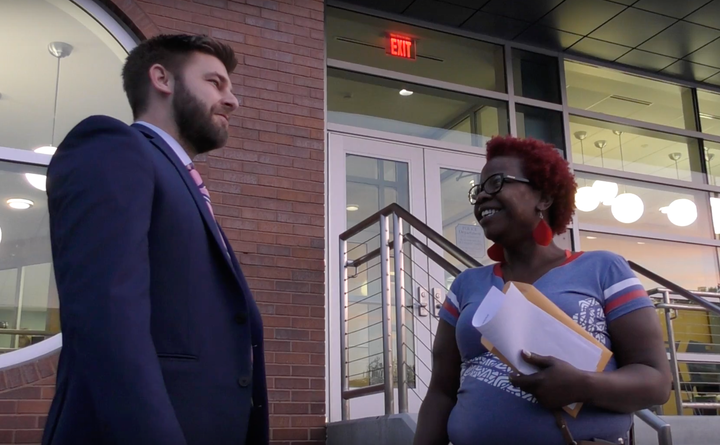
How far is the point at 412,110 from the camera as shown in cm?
677

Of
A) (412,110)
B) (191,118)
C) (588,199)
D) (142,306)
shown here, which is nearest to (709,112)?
(588,199)

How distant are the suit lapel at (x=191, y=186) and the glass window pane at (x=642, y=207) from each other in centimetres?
601

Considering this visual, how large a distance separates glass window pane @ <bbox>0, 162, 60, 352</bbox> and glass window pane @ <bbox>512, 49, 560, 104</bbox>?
15.0 ft

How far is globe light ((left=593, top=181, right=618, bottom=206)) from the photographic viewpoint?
295 inches

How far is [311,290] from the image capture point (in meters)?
5.21

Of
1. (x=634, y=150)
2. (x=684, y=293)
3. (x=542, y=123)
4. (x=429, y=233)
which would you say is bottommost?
(x=684, y=293)

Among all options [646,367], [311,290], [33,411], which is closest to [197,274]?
[646,367]

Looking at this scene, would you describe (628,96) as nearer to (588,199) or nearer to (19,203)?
(588,199)

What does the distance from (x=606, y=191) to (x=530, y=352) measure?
613 centimetres

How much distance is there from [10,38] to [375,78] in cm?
299

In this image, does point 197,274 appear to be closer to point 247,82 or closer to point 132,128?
point 132,128

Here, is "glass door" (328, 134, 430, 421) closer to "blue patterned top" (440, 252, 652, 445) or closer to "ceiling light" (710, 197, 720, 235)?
"blue patterned top" (440, 252, 652, 445)

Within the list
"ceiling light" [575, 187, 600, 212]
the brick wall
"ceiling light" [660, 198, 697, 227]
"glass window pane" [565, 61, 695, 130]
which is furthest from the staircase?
"glass window pane" [565, 61, 695, 130]

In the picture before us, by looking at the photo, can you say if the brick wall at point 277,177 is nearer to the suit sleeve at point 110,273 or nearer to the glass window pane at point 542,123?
the glass window pane at point 542,123
